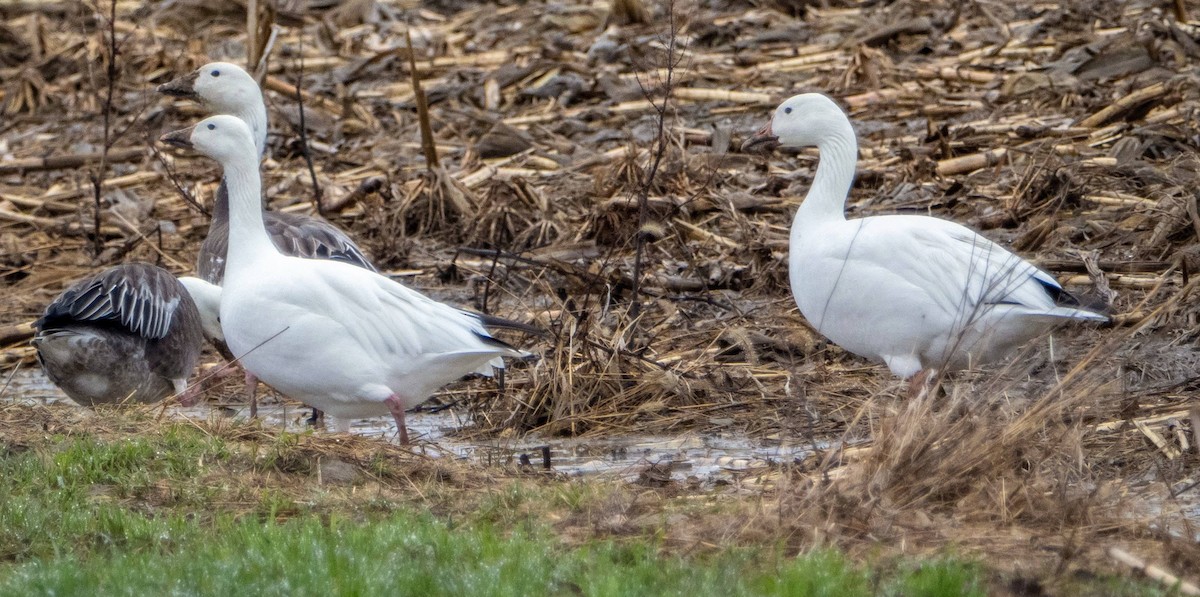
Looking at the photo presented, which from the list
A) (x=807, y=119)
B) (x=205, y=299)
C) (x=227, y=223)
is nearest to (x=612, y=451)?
(x=807, y=119)

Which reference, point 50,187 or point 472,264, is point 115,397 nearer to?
point 472,264

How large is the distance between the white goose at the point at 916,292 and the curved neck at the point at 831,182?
0.6 inches

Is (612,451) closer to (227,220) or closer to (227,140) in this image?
(227,140)

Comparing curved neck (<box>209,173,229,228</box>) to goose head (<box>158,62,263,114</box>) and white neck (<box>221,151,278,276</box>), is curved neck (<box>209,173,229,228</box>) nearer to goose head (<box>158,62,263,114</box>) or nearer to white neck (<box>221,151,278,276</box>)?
goose head (<box>158,62,263,114</box>)

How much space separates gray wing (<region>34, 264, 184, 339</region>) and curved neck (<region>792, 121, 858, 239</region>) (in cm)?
363

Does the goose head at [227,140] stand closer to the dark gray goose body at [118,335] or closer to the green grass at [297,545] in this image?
the dark gray goose body at [118,335]

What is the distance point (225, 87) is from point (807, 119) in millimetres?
4354

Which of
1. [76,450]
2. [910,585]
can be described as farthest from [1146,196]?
[76,450]

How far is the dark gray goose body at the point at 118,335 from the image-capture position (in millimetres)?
8188

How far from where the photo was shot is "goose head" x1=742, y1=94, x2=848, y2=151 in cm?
788

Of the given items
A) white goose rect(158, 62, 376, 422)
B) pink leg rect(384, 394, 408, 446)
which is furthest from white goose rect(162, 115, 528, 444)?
white goose rect(158, 62, 376, 422)

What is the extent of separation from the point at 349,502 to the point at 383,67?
33.5 ft

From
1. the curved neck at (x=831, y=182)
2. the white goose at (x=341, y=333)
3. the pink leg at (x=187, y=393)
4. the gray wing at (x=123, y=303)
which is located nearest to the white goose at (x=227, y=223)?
the pink leg at (x=187, y=393)

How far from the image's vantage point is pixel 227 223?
9.66 metres
